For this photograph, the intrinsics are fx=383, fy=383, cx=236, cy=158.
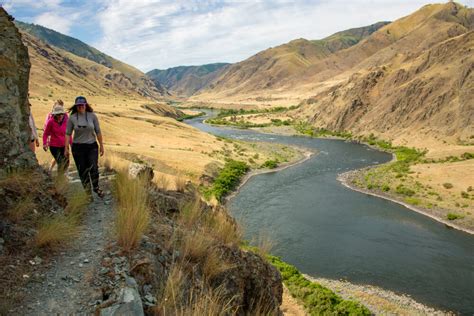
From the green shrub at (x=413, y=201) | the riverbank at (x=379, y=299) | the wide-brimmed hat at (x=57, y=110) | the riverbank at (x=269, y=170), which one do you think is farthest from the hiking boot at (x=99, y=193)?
the green shrub at (x=413, y=201)

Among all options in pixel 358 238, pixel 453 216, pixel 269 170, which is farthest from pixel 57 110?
pixel 269 170

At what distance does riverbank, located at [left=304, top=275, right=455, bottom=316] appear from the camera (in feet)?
67.4

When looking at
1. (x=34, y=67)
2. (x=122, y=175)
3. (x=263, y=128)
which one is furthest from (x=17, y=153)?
(x=34, y=67)

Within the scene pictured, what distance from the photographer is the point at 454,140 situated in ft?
203

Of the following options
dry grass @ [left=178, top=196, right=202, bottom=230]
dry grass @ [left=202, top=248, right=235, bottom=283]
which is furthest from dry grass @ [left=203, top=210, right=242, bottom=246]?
dry grass @ [left=202, top=248, right=235, bottom=283]

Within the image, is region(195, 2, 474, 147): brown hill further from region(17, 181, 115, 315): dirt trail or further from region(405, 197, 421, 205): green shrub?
region(17, 181, 115, 315): dirt trail

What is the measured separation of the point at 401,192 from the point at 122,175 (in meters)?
37.9

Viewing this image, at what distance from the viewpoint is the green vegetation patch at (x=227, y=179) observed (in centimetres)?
3994

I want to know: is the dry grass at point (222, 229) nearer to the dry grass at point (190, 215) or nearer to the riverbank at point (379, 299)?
the dry grass at point (190, 215)

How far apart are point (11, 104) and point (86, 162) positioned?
7.27ft

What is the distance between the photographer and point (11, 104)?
302 inches

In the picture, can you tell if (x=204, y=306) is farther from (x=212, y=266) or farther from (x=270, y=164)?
(x=270, y=164)

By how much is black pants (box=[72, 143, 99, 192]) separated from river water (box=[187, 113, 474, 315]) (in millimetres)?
7847

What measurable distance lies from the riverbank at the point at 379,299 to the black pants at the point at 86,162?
17.2 m
